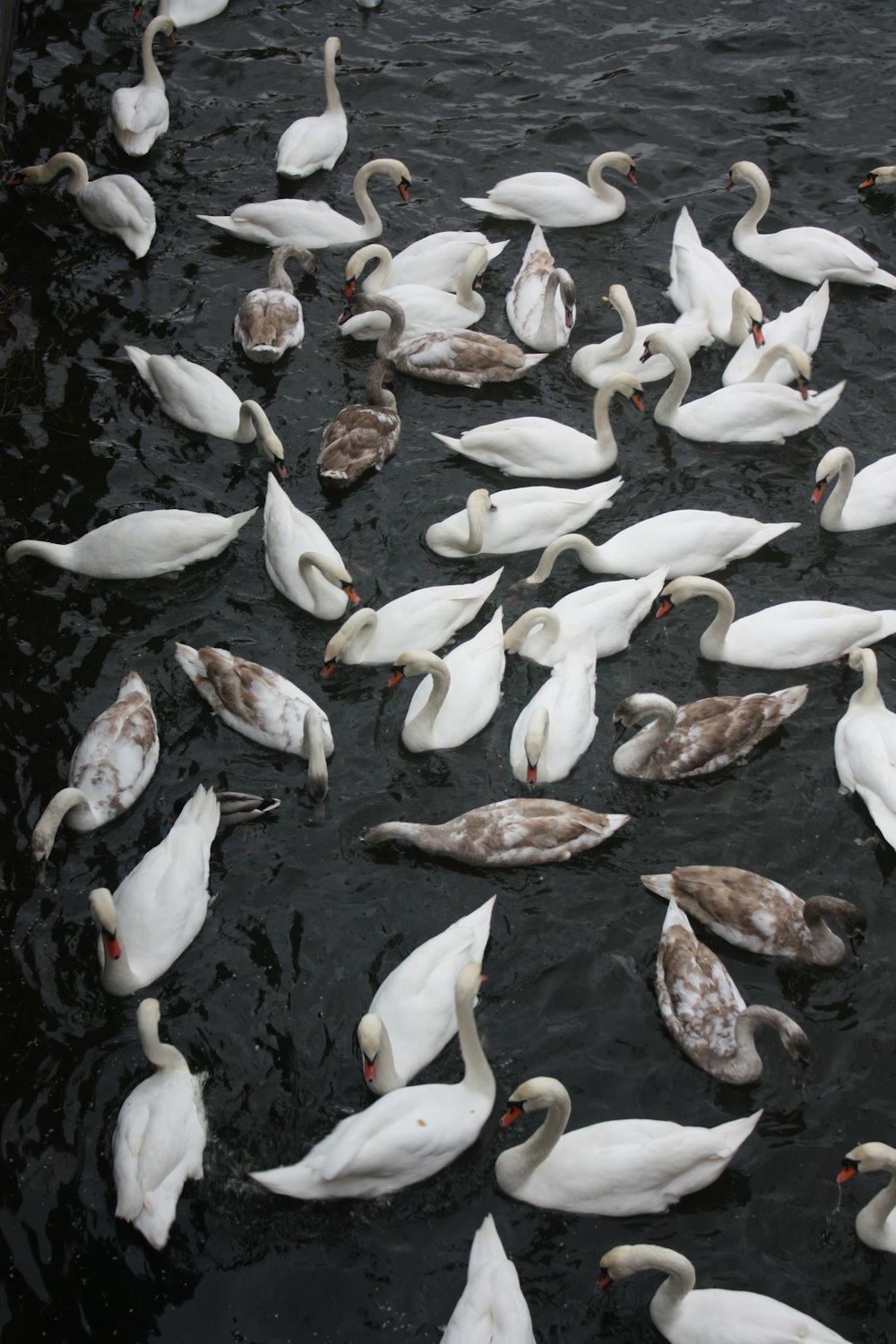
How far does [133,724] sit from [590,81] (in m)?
11.9

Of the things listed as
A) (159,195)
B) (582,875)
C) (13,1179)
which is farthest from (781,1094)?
(159,195)

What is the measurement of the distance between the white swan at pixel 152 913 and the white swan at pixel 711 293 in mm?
8094

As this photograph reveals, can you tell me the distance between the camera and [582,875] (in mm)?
9469

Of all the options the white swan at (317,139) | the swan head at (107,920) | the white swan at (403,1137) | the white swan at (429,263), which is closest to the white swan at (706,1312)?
the white swan at (403,1137)

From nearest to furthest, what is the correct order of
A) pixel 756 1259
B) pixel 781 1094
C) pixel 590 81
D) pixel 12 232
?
1. pixel 756 1259
2. pixel 781 1094
3. pixel 12 232
4. pixel 590 81

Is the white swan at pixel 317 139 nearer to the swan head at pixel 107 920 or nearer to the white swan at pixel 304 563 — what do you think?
the white swan at pixel 304 563

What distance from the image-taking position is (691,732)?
9.91 metres

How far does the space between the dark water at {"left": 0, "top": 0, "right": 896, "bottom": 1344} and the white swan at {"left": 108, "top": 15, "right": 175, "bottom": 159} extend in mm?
290

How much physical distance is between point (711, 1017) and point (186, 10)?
15.7 meters

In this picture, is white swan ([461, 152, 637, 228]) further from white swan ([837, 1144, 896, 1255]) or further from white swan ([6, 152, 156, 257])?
white swan ([837, 1144, 896, 1255])

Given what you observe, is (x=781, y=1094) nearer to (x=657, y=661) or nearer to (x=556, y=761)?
(x=556, y=761)

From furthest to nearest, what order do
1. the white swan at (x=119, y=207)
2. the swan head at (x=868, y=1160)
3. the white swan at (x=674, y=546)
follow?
1. the white swan at (x=119, y=207)
2. the white swan at (x=674, y=546)
3. the swan head at (x=868, y=1160)

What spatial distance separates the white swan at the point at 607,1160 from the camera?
295 inches

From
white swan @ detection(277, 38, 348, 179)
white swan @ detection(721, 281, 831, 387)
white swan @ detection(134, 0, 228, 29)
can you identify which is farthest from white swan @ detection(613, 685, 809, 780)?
white swan @ detection(134, 0, 228, 29)
